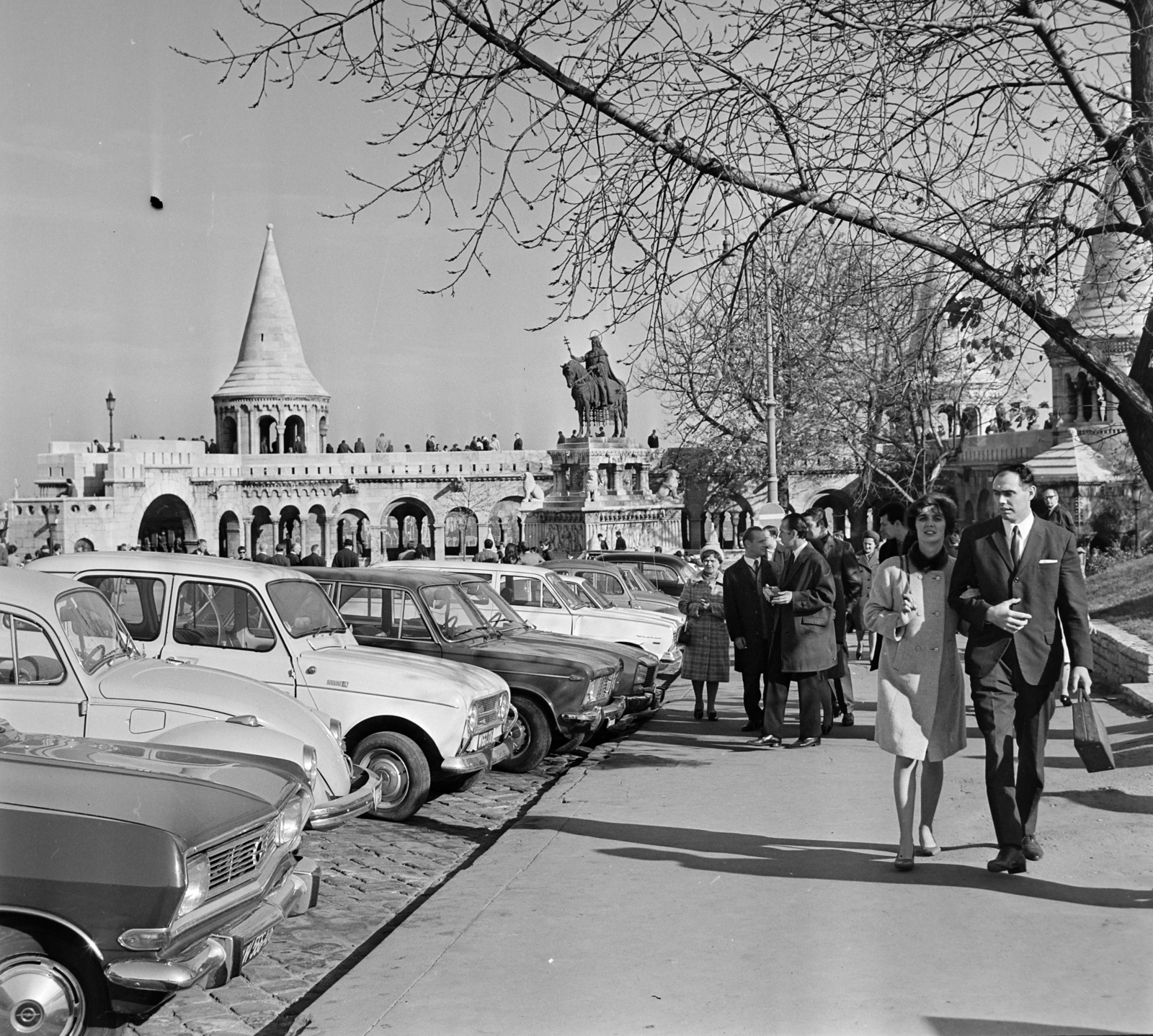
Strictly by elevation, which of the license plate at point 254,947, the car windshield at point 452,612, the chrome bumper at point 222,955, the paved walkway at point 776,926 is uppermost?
the car windshield at point 452,612

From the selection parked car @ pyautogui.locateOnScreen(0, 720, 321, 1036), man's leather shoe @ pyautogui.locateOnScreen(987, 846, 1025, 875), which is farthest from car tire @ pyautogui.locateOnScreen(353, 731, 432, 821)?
parked car @ pyautogui.locateOnScreen(0, 720, 321, 1036)

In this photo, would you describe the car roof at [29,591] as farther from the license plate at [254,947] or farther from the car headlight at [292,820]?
the license plate at [254,947]

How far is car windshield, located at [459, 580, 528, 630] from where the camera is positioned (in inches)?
481

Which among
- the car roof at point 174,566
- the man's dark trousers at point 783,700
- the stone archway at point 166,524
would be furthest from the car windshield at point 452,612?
the stone archway at point 166,524

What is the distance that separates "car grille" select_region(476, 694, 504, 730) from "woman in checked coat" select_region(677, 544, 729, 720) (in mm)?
3908

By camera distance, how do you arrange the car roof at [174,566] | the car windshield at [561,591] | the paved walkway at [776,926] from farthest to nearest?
1. the car windshield at [561,591]
2. the car roof at [174,566]
3. the paved walkway at [776,926]

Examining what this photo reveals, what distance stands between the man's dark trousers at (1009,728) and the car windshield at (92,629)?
4270mm

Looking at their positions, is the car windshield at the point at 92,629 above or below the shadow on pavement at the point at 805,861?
above

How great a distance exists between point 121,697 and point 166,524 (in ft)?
214

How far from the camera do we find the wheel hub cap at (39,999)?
414 centimetres

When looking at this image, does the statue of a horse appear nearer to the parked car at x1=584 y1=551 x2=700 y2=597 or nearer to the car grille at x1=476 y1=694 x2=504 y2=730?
the parked car at x1=584 y1=551 x2=700 y2=597

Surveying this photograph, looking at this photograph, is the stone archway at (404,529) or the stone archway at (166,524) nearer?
the stone archway at (166,524)

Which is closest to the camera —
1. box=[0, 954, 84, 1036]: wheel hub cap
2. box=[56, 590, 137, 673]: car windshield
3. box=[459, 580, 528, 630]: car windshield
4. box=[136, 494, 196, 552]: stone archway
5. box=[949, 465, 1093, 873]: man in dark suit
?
box=[0, 954, 84, 1036]: wheel hub cap

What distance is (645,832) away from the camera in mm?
7898
